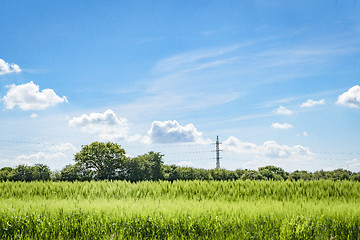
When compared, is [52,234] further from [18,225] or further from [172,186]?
[172,186]

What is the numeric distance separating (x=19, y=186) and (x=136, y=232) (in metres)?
13.4

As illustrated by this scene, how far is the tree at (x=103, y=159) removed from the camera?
32438 millimetres

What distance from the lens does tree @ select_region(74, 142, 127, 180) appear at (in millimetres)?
32438

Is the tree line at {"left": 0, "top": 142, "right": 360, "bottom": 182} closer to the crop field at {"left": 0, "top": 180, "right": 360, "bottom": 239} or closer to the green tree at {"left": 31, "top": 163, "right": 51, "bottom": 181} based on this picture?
the green tree at {"left": 31, "top": 163, "right": 51, "bottom": 181}

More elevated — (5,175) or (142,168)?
(142,168)

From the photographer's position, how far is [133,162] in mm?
32281

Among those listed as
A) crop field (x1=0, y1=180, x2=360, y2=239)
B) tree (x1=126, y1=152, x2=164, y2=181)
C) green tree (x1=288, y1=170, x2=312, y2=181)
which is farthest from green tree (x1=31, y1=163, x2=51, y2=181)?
green tree (x1=288, y1=170, x2=312, y2=181)

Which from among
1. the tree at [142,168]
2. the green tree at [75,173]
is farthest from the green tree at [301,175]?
the green tree at [75,173]

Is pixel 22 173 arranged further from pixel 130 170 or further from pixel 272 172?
pixel 272 172

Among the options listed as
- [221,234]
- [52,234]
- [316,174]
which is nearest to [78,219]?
[52,234]

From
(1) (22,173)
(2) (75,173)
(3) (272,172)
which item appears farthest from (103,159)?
(3) (272,172)

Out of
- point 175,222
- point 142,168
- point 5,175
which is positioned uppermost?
point 142,168

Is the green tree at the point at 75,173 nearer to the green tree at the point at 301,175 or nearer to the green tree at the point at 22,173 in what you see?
the green tree at the point at 22,173

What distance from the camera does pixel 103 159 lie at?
32.8 meters
